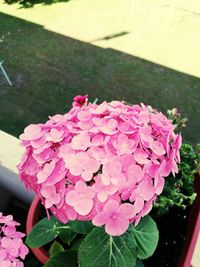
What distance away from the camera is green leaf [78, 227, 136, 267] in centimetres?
79

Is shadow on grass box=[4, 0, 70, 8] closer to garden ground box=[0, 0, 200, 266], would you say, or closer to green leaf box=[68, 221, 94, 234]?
garden ground box=[0, 0, 200, 266]

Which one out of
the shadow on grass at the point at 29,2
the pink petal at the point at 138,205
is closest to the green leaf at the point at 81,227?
the pink petal at the point at 138,205

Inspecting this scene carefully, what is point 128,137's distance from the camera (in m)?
0.78

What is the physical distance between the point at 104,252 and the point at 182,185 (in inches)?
12.6

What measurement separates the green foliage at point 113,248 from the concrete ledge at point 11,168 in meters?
0.50

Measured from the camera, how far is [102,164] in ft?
2.47

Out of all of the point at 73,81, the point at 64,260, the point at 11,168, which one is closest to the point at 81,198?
the point at 64,260

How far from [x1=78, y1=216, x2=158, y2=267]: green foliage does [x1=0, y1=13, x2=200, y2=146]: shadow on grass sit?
252 cm

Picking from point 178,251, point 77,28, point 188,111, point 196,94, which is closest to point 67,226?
point 178,251

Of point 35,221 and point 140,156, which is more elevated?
point 140,156

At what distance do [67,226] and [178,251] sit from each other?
289mm

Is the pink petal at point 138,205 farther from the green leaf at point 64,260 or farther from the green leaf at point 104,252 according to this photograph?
the green leaf at point 64,260

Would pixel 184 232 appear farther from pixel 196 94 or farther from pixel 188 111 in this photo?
pixel 196 94

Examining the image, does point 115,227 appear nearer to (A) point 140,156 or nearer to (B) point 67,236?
(A) point 140,156
